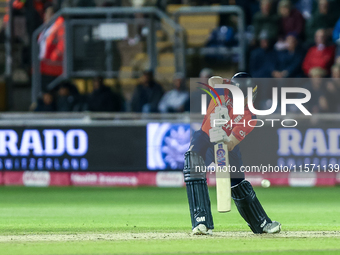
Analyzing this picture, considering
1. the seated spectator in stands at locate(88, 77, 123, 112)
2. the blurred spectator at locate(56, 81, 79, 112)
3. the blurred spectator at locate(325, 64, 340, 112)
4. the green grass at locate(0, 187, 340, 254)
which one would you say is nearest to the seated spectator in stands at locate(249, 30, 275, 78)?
the blurred spectator at locate(325, 64, 340, 112)

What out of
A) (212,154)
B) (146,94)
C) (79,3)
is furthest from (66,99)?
(212,154)

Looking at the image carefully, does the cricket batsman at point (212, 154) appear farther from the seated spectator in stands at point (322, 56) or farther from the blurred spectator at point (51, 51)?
the blurred spectator at point (51, 51)

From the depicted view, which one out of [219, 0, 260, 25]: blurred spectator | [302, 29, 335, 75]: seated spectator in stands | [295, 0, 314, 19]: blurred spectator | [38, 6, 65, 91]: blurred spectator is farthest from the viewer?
[219, 0, 260, 25]: blurred spectator

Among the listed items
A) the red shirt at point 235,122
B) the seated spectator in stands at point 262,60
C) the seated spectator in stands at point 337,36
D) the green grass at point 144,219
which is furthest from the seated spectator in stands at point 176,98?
the red shirt at point 235,122

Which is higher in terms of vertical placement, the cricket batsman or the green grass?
the cricket batsman

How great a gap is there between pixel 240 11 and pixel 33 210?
7276 millimetres

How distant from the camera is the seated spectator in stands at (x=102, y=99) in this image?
14.6 m

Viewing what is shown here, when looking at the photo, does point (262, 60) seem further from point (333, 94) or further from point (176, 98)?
point (176, 98)

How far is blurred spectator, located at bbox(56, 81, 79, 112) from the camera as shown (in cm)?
1488

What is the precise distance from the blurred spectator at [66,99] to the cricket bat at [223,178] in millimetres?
8480

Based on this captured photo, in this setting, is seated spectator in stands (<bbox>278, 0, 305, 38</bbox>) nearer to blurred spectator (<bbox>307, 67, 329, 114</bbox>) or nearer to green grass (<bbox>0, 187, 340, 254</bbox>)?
blurred spectator (<bbox>307, 67, 329, 114</bbox>)

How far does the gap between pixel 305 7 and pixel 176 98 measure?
4.42m

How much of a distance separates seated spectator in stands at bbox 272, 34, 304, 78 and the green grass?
2.59m

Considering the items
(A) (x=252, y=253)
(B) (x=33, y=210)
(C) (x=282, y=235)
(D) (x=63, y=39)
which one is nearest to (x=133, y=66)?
(D) (x=63, y=39)
